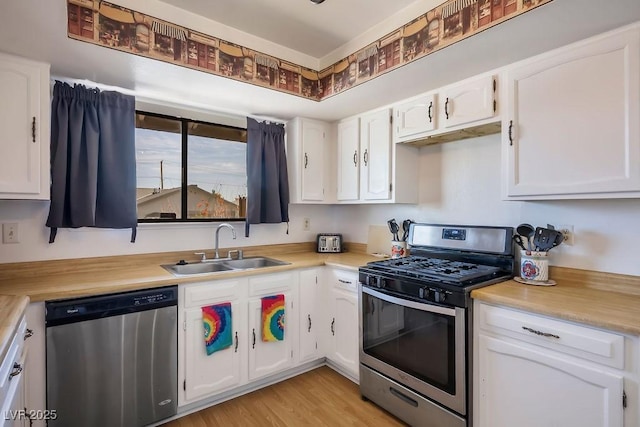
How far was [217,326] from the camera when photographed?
2121 millimetres

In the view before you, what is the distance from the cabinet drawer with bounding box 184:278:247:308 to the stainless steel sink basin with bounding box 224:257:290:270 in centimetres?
39

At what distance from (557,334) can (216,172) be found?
2.57m

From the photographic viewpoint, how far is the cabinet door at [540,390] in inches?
50.9

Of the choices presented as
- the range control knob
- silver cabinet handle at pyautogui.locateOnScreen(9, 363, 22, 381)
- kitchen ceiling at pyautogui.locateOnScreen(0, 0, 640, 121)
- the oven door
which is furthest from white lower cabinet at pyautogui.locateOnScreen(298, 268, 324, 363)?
silver cabinet handle at pyautogui.locateOnScreen(9, 363, 22, 381)

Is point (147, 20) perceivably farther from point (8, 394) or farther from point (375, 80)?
point (8, 394)

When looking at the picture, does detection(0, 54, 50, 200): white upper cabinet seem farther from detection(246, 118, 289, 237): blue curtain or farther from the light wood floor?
the light wood floor

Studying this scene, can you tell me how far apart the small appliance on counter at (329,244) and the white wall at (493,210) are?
0.20 m

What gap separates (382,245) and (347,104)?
127cm

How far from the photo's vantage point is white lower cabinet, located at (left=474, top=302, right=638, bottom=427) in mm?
1262

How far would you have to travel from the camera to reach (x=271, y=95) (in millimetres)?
2320

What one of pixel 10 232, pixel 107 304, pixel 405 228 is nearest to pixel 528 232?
pixel 405 228

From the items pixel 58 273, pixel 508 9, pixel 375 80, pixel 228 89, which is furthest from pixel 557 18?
pixel 58 273

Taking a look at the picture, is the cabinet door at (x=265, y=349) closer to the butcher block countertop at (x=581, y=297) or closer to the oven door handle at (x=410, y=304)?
the oven door handle at (x=410, y=304)

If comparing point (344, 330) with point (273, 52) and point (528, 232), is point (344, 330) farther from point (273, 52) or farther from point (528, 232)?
point (273, 52)
